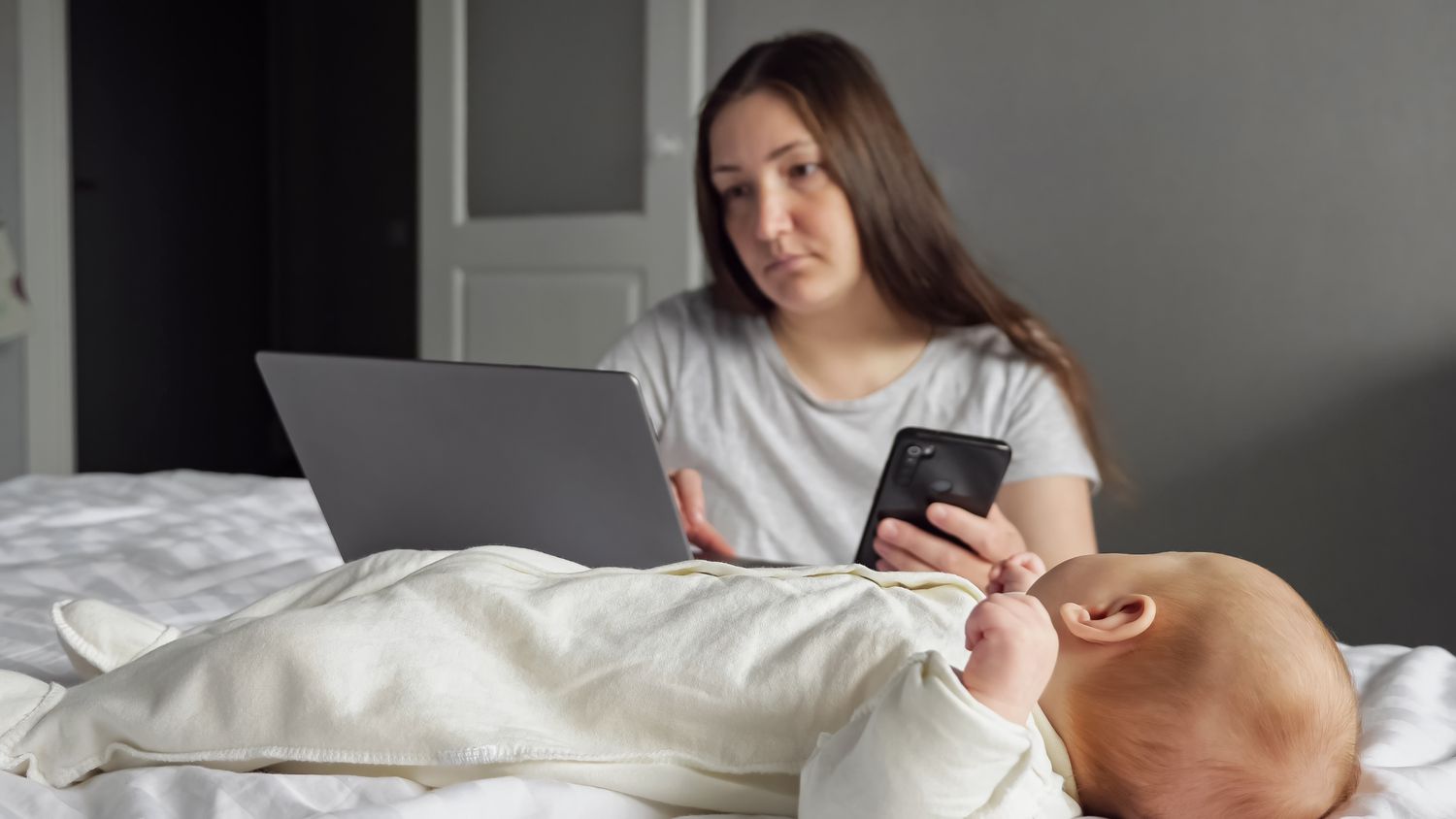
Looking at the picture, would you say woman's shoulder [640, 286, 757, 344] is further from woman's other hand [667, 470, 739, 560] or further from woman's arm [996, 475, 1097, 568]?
woman's arm [996, 475, 1097, 568]

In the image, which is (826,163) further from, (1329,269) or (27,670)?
(1329,269)

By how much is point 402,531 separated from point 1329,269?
198 cm

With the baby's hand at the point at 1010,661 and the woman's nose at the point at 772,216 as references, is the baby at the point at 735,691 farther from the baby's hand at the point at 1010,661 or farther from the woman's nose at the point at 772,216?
the woman's nose at the point at 772,216

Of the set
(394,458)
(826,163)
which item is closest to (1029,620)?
(394,458)

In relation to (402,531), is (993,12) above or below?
above

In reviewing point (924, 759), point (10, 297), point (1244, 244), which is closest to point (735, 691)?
point (924, 759)

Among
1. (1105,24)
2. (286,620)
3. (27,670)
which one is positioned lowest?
(27,670)

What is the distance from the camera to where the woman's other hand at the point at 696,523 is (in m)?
1.31

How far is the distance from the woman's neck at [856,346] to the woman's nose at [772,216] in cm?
18

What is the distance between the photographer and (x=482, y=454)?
935 mm

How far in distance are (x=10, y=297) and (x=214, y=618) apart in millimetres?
2879

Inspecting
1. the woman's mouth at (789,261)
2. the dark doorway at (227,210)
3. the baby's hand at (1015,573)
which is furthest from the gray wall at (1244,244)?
the dark doorway at (227,210)

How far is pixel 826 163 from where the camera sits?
5.02 ft

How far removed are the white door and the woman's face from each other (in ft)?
4.65
